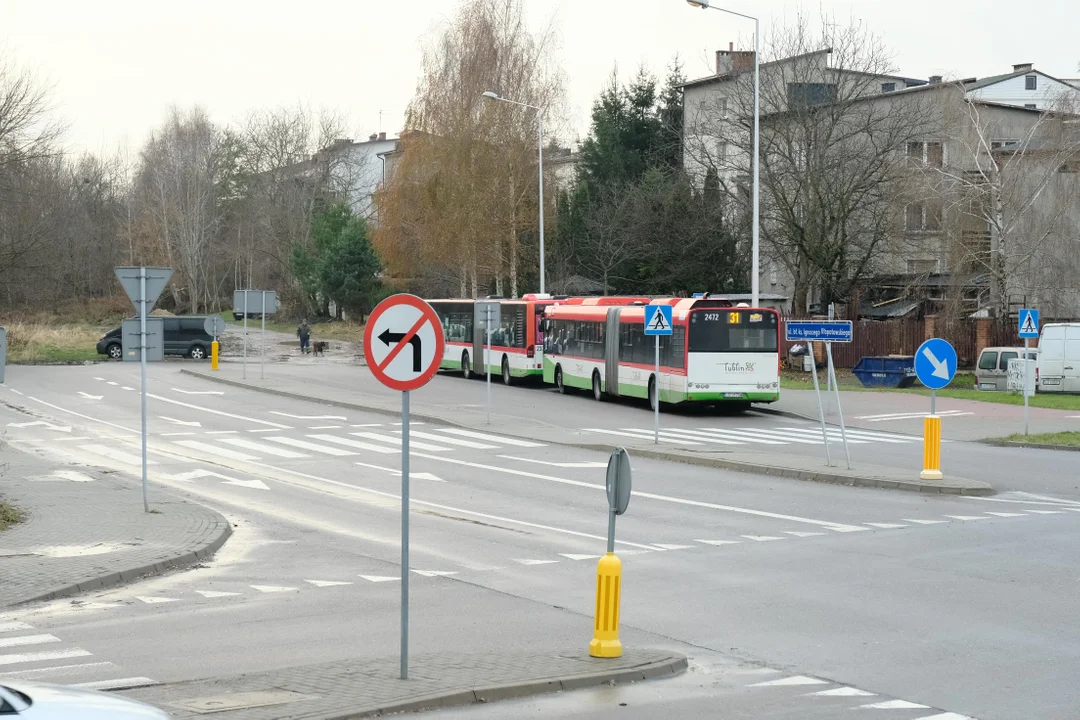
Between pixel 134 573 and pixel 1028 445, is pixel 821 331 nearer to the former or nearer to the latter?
pixel 1028 445

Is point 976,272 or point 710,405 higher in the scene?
point 976,272

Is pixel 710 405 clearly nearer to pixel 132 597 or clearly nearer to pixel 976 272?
pixel 976 272

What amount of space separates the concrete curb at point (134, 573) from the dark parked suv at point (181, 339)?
4708cm

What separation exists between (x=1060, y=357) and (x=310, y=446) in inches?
1069

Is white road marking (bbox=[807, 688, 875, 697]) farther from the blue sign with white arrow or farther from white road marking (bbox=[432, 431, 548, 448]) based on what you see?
white road marking (bbox=[432, 431, 548, 448])

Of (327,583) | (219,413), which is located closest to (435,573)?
(327,583)

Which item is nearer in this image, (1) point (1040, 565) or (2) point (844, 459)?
(1) point (1040, 565)

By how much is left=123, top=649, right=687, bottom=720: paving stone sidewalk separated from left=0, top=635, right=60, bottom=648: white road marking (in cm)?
211

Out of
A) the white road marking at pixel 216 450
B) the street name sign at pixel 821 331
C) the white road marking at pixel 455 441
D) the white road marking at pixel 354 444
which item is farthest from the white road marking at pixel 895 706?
the white road marking at pixel 455 441

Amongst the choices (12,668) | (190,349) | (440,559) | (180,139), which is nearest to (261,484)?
(440,559)

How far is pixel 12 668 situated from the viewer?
342 inches

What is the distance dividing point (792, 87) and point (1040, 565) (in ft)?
136

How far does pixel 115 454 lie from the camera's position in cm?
2583

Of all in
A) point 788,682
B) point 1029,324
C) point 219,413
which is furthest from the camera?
point 219,413
